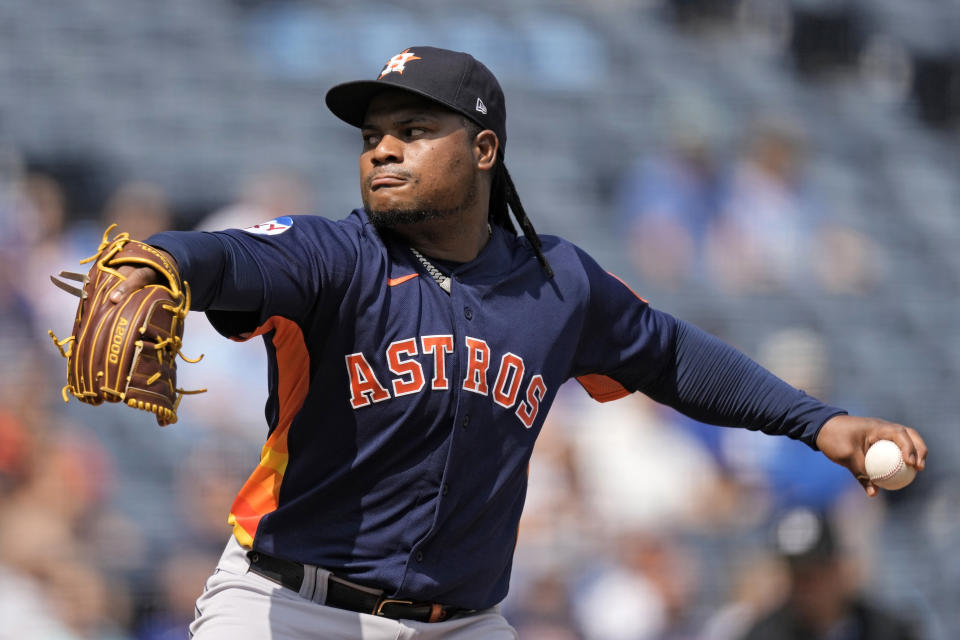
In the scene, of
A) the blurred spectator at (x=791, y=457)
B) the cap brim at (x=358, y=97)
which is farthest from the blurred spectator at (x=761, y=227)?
the cap brim at (x=358, y=97)

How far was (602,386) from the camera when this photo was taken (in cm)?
311

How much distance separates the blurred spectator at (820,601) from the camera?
14.9 ft

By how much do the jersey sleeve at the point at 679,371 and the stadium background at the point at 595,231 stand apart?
8.29 feet

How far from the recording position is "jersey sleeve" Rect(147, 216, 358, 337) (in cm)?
214

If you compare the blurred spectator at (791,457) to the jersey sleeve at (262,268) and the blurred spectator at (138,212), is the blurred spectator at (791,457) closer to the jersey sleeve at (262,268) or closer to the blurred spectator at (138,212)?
the blurred spectator at (138,212)

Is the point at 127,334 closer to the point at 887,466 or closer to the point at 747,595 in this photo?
the point at 887,466

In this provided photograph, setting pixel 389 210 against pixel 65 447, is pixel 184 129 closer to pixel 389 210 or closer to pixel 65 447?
pixel 65 447

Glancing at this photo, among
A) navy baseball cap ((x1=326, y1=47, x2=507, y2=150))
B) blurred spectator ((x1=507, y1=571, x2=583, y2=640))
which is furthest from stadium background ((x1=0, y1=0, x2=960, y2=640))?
navy baseball cap ((x1=326, y1=47, x2=507, y2=150))

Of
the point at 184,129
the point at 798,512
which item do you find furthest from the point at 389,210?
the point at 184,129

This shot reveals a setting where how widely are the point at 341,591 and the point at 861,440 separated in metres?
1.22

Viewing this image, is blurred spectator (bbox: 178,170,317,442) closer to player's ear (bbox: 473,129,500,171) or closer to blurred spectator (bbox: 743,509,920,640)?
blurred spectator (bbox: 743,509,920,640)

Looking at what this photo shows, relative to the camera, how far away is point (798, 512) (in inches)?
187

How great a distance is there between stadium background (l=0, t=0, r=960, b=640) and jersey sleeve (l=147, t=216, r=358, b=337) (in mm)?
3354

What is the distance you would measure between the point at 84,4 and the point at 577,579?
16.3ft
